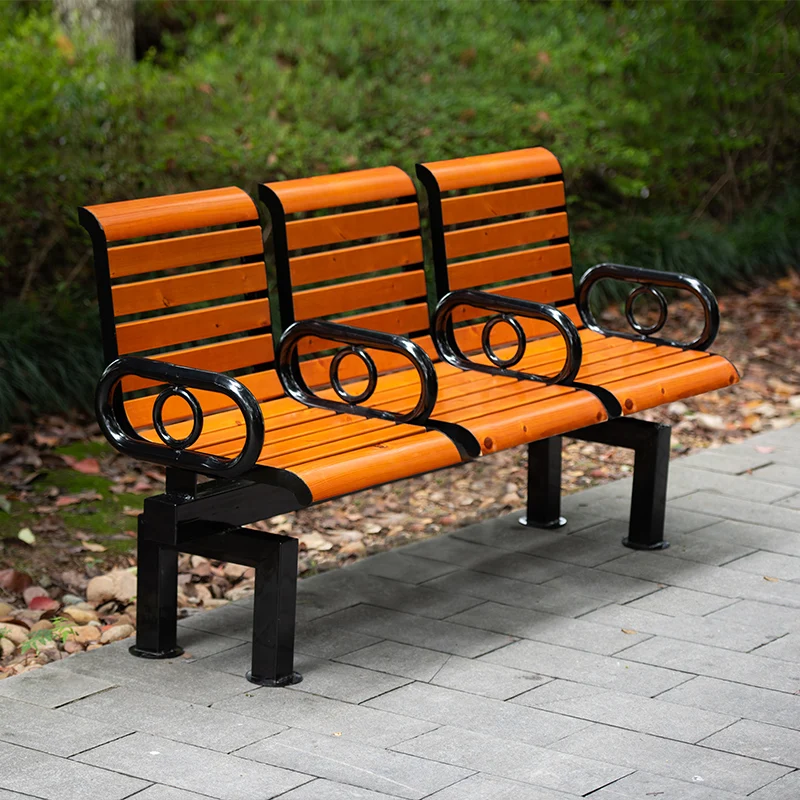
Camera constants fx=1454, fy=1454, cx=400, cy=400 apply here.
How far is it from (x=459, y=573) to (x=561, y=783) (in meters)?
1.56

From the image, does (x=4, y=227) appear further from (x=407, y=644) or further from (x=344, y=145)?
(x=407, y=644)

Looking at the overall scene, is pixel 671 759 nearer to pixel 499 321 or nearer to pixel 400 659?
pixel 400 659

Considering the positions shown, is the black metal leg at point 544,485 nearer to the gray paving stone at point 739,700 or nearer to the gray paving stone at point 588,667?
the gray paving stone at point 588,667

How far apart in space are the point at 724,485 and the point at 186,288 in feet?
8.66

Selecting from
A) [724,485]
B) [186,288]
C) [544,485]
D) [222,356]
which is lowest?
[724,485]

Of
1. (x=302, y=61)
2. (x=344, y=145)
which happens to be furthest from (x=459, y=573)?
(x=302, y=61)

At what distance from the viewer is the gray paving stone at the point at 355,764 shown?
3439 millimetres

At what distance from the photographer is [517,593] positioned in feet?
15.7

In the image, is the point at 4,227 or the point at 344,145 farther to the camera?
the point at 344,145

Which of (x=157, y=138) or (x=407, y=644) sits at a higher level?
(x=157, y=138)

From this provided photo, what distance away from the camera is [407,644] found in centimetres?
435

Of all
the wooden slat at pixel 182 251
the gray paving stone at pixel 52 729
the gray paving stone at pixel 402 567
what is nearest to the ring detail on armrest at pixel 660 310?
the gray paving stone at pixel 402 567

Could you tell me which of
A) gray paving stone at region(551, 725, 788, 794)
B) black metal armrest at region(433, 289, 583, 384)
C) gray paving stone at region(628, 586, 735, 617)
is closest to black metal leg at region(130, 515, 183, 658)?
gray paving stone at region(551, 725, 788, 794)

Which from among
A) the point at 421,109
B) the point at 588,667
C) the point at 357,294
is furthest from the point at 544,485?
the point at 421,109
